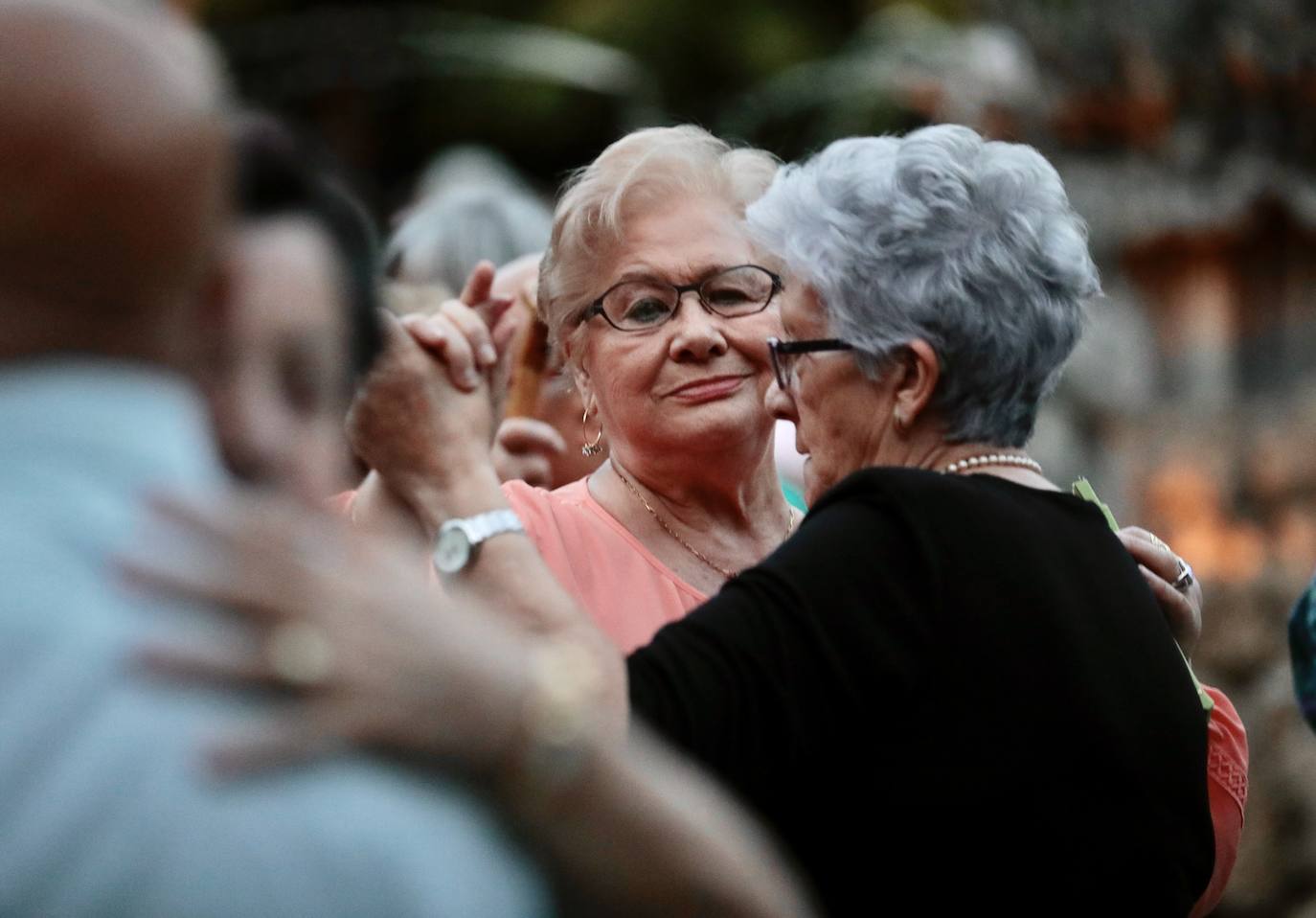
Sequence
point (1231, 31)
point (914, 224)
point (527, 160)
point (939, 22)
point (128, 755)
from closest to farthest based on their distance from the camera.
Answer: point (128, 755)
point (914, 224)
point (1231, 31)
point (939, 22)
point (527, 160)

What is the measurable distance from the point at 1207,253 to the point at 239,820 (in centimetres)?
1454

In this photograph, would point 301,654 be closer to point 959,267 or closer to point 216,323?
point 216,323

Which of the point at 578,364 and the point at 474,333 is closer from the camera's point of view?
the point at 474,333

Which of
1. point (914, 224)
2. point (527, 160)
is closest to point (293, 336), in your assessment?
point (914, 224)

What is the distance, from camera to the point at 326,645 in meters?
1.20

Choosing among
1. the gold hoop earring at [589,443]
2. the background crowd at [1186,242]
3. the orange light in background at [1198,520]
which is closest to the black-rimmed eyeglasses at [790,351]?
the gold hoop earring at [589,443]

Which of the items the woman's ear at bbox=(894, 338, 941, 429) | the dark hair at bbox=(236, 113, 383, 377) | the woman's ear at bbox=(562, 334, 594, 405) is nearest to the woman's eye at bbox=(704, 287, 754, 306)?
the woman's ear at bbox=(562, 334, 594, 405)

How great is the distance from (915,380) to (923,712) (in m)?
0.60

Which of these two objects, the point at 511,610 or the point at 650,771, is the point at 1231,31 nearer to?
the point at 511,610

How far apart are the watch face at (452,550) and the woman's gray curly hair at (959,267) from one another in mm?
697

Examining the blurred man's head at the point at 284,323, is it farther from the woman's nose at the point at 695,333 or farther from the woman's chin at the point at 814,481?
the woman's nose at the point at 695,333

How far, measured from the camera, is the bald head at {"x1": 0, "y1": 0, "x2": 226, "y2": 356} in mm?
1195

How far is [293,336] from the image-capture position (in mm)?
1394

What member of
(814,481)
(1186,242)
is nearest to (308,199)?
(814,481)
